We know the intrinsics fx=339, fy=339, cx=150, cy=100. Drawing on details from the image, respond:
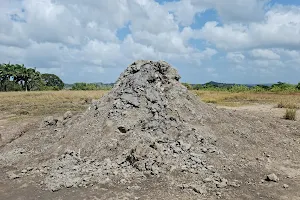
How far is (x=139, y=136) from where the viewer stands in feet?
27.2

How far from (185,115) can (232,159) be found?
1.86 metres

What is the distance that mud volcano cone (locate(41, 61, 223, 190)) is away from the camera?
745 cm

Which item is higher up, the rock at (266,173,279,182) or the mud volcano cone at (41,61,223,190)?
the mud volcano cone at (41,61,223,190)

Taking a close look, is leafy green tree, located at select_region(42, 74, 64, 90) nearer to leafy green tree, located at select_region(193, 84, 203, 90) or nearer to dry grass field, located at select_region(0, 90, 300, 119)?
leafy green tree, located at select_region(193, 84, 203, 90)

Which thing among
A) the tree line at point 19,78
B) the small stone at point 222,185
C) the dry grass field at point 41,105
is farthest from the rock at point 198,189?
the tree line at point 19,78

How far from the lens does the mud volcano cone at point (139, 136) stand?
7.45 metres

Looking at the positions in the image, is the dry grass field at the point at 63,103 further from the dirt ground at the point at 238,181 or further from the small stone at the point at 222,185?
the small stone at the point at 222,185

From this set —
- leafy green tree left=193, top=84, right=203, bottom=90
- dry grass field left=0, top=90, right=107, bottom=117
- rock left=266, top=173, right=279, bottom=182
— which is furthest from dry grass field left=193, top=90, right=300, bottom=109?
leafy green tree left=193, top=84, right=203, bottom=90

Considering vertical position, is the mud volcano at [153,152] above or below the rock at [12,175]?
above

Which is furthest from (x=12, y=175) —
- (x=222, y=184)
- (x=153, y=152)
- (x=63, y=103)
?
(x=63, y=103)

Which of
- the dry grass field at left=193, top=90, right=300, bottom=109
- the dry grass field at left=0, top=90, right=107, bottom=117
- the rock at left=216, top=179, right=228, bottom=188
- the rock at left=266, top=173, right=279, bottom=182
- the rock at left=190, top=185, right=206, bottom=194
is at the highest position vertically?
the dry grass field at left=193, top=90, right=300, bottom=109

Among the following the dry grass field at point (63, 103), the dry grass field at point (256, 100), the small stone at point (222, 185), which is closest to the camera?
the small stone at point (222, 185)

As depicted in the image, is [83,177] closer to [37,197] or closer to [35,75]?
[37,197]

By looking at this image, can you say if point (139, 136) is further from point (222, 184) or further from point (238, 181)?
point (238, 181)
